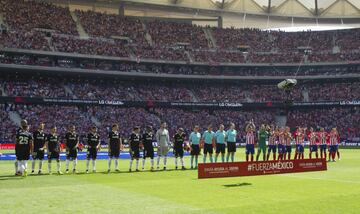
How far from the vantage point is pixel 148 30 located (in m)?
70.2

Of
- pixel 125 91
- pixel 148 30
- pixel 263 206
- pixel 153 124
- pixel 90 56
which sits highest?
pixel 148 30

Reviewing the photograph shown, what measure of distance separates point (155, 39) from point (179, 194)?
187ft

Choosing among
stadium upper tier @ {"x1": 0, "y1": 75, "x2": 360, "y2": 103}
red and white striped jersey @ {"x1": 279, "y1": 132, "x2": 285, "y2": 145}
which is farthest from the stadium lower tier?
red and white striped jersey @ {"x1": 279, "y1": 132, "x2": 285, "y2": 145}

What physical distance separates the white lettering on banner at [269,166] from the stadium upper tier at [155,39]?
143 feet

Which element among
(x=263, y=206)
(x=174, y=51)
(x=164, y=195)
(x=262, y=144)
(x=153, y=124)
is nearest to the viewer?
(x=263, y=206)

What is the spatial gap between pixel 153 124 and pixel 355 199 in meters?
46.4

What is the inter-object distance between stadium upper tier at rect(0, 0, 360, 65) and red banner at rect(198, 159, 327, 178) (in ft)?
142

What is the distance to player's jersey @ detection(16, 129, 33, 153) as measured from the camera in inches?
738

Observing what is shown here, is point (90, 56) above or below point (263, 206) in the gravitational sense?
above

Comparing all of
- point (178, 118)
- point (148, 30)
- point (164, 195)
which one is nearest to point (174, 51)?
point (148, 30)

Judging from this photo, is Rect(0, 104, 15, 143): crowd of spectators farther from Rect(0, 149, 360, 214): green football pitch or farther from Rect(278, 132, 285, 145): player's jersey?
Rect(278, 132, 285, 145): player's jersey

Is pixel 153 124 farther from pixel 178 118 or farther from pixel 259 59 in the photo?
pixel 259 59

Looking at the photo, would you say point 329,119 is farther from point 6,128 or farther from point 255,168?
point 255,168

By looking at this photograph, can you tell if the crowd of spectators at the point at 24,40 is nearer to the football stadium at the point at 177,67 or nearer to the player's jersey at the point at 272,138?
the football stadium at the point at 177,67
